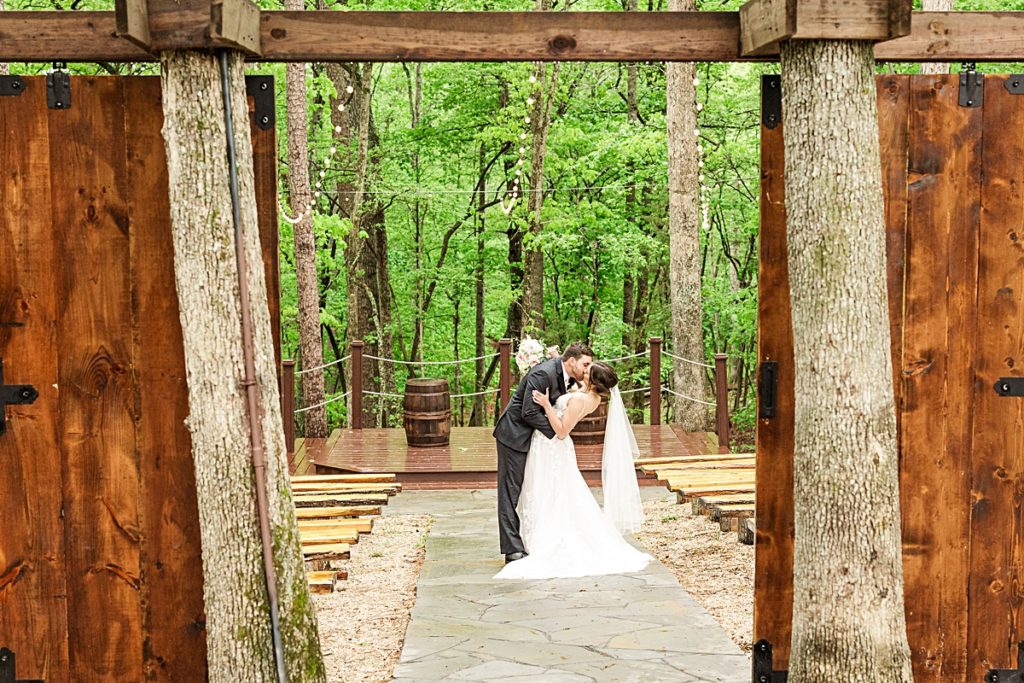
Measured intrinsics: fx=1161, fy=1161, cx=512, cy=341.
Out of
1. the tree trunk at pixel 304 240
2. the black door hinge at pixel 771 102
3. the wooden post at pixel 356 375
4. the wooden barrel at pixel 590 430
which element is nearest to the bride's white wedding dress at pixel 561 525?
the black door hinge at pixel 771 102

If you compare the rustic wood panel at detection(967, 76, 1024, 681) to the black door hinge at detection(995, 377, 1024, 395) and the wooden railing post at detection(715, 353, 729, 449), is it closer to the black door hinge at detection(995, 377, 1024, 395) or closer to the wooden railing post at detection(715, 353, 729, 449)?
the black door hinge at detection(995, 377, 1024, 395)

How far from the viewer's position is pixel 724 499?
900cm

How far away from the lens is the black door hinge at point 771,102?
4.62m

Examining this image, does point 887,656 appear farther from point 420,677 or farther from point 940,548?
point 420,677

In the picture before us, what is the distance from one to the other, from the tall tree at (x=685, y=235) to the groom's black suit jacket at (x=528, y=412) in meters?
6.59

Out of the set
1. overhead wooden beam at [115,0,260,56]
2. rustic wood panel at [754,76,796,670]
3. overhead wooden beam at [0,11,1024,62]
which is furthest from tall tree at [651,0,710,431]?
overhead wooden beam at [115,0,260,56]

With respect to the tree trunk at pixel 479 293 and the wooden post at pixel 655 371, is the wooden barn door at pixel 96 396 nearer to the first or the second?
the wooden post at pixel 655 371

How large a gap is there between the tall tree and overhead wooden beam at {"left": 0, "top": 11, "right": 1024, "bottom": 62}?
37.1 feet

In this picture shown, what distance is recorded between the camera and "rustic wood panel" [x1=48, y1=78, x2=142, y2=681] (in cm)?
452

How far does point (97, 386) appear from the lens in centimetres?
460

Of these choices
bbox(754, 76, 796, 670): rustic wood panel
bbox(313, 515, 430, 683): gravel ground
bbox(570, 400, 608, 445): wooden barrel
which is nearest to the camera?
bbox(754, 76, 796, 670): rustic wood panel

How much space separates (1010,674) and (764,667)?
106cm

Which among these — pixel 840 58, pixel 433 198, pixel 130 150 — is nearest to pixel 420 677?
pixel 130 150

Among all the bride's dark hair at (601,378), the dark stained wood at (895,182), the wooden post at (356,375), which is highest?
the dark stained wood at (895,182)
